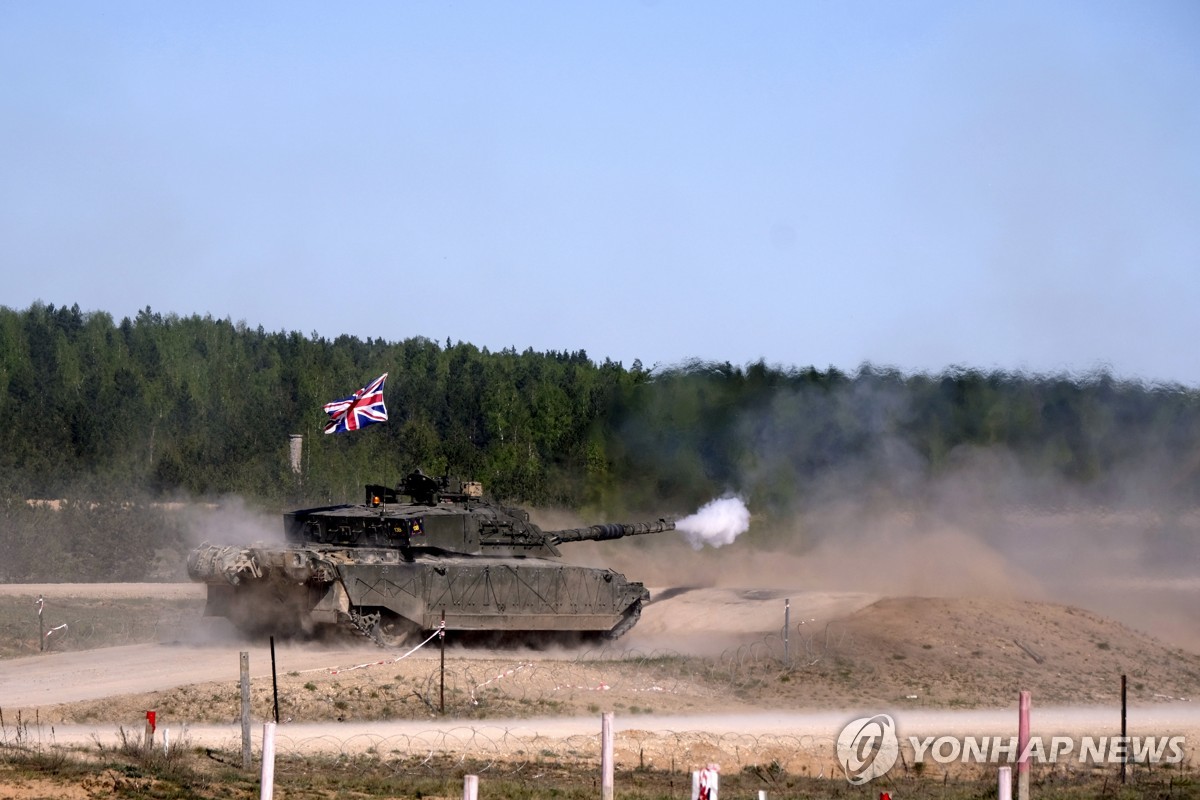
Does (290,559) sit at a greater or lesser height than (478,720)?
greater

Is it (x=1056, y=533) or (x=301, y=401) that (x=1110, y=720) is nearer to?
(x=1056, y=533)

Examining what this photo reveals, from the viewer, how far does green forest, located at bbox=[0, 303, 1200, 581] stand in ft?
120

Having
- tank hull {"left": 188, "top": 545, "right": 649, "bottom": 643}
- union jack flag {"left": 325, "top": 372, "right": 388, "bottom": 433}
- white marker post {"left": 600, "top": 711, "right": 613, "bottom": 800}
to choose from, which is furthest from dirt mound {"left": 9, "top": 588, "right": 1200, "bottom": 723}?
white marker post {"left": 600, "top": 711, "right": 613, "bottom": 800}

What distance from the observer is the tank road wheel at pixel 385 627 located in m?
25.7

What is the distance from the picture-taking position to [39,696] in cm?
2069

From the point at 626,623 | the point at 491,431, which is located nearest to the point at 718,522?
the point at 626,623

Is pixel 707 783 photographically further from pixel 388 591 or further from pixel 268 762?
pixel 388 591

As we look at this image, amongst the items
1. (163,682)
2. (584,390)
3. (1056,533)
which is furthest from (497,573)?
(584,390)

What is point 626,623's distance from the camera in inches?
1161

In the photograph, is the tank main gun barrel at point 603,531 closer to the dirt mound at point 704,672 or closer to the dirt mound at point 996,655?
the dirt mound at point 704,672

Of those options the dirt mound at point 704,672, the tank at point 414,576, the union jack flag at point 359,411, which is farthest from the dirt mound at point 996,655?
the union jack flag at point 359,411

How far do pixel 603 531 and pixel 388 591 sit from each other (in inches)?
279

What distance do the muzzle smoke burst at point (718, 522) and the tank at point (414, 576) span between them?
6.79m

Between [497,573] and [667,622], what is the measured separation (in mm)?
7397
